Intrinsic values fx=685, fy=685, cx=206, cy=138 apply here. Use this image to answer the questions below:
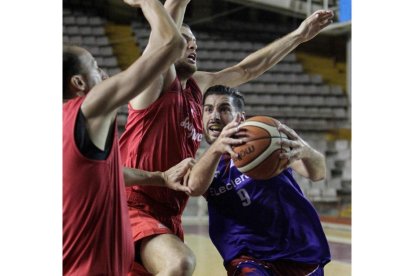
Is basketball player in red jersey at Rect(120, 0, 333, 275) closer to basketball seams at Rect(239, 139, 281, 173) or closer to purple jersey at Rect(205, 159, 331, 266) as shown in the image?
purple jersey at Rect(205, 159, 331, 266)

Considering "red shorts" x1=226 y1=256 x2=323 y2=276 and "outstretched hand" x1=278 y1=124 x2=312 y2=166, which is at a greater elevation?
"outstretched hand" x1=278 y1=124 x2=312 y2=166

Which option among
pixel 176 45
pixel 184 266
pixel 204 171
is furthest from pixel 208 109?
pixel 184 266

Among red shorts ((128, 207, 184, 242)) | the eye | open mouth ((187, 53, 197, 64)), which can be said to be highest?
open mouth ((187, 53, 197, 64))

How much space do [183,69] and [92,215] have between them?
2.31 ft

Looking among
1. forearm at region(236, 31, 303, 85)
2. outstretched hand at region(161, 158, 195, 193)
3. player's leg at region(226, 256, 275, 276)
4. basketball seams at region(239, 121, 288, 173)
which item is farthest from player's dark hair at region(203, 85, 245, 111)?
player's leg at region(226, 256, 275, 276)

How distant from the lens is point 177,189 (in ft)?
8.54

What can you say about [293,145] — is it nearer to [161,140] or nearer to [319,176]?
[319,176]

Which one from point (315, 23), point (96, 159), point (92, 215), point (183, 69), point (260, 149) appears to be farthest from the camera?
point (315, 23)

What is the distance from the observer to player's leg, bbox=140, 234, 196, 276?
2.49m

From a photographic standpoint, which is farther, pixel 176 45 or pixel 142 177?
pixel 142 177

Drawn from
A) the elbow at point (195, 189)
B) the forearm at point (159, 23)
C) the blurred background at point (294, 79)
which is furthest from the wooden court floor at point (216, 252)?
the forearm at point (159, 23)

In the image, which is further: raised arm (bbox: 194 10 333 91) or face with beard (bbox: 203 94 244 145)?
raised arm (bbox: 194 10 333 91)

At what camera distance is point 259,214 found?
2.79 meters
